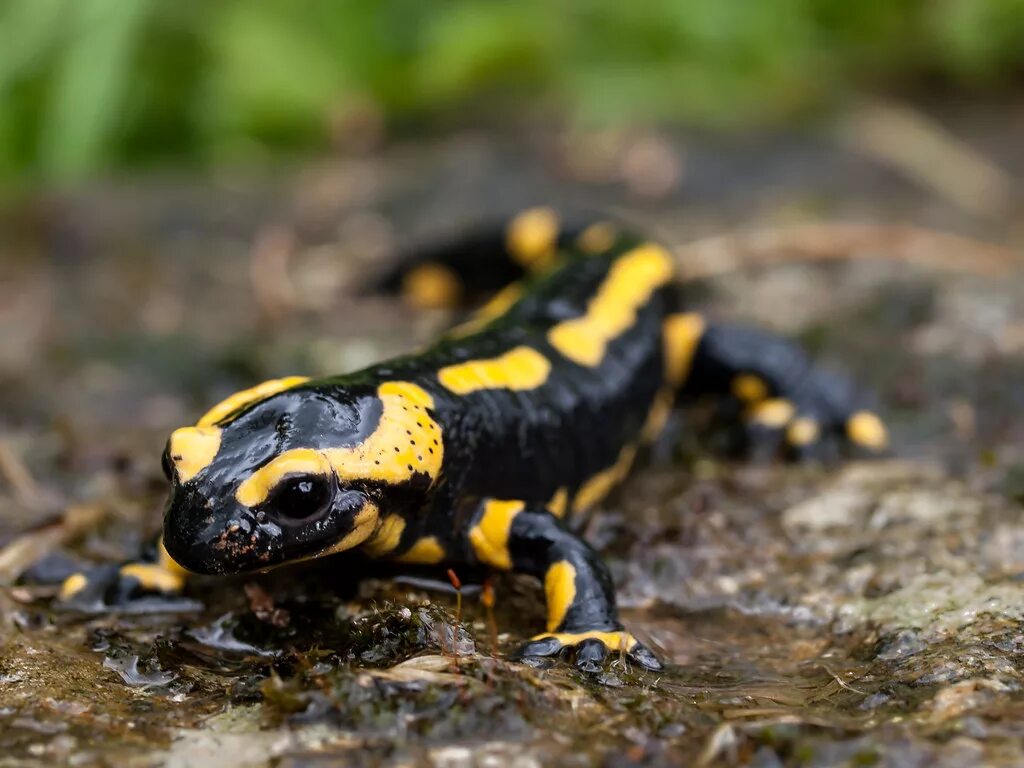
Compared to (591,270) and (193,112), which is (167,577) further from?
(193,112)

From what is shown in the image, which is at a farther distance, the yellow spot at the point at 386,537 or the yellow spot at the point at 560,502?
the yellow spot at the point at 560,502

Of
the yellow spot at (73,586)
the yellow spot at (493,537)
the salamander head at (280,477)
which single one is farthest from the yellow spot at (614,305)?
the yellow spot at (73,586)

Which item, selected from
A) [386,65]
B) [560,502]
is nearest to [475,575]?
[560,502]

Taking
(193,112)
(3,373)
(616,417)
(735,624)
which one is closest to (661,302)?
(616,417)

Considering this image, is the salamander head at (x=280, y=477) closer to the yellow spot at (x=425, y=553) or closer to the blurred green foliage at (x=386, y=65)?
the yellow spot at (x=425, y=553)

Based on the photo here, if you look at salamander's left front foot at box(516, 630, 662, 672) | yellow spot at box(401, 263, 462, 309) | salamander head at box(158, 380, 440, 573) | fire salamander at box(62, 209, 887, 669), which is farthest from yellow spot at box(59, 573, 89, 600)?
yellow spot at box(401, 263, 462, 309)

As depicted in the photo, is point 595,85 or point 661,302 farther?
point 595,85
